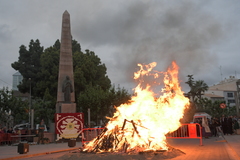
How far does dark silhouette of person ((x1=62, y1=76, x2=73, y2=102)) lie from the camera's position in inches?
950

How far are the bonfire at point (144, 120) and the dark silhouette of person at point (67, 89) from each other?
10.8m

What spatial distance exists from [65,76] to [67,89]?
2.18 m

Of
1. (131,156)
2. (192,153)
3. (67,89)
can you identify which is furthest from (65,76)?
(131,156)

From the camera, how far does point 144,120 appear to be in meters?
12.4

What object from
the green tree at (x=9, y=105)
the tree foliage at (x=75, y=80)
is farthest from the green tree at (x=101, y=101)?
the green tree at (x=9, y=105)

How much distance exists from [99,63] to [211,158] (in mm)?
42354

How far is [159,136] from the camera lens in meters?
11.9

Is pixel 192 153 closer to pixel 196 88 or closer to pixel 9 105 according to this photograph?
pixel 9 105

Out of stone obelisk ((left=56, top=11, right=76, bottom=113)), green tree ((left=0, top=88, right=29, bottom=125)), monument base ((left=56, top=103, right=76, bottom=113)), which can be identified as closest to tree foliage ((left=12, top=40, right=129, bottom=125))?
green tree ((left=0, top=88, right=29, bottom=125))

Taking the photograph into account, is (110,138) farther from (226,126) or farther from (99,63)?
(99,63)

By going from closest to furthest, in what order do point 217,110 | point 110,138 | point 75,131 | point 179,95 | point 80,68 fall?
point 110,138 → point 179,95 → point 75,131 → point 80,68 → point 217,110

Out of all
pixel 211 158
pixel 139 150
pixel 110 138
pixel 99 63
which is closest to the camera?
pixel 211 158

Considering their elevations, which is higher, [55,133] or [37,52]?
[37,52]

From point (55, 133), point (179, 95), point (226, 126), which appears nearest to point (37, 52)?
point (55, 133)
